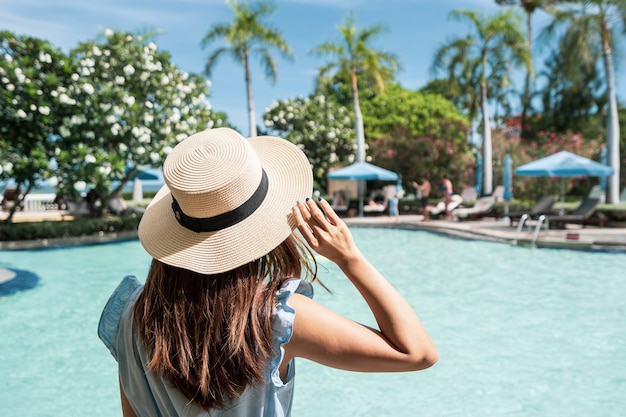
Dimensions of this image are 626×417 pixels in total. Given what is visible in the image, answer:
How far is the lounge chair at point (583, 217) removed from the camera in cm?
1548

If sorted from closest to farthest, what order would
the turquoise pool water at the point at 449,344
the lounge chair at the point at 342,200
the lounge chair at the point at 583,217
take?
the turquoise pool water at the point at 449,344 < the lounge chair at the point at 583,217 < the lounge chair at the point at 342,200

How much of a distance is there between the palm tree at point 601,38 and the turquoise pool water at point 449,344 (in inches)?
401

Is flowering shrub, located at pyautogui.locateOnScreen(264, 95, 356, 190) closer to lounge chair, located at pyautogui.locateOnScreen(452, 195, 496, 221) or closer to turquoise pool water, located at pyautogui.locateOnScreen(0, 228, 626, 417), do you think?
lounge chair, located at pyautogui.locateOnScreen(452, 195, 496, 221)

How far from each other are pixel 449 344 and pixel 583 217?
456 inches

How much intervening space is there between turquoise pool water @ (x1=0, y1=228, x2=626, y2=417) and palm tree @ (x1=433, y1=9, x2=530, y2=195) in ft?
50.4

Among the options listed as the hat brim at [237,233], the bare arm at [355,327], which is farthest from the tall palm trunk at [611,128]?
the bare arm at [355,327]

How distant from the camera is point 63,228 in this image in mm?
15234

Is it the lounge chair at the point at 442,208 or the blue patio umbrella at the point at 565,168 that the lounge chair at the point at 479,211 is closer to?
the lounge chair at the point at 442,208

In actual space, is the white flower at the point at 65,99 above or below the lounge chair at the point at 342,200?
above

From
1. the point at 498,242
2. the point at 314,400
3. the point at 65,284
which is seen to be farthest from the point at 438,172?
the point at 314,400

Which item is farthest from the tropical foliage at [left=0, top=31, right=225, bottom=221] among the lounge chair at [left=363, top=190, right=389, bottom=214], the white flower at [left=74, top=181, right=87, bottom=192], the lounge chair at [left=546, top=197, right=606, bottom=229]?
the lounge chair at [left=546, top=197, right=606, bottom=229]

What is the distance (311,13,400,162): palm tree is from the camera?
86.8ft

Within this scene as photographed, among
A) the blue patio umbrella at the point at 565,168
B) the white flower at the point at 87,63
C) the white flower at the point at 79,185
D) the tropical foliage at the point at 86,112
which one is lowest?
the white flower at the point at 79,185

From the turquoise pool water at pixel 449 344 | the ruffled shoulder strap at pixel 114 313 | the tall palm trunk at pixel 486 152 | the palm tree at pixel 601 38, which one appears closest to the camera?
the ruffled shoulder strap at pixel 114 313
